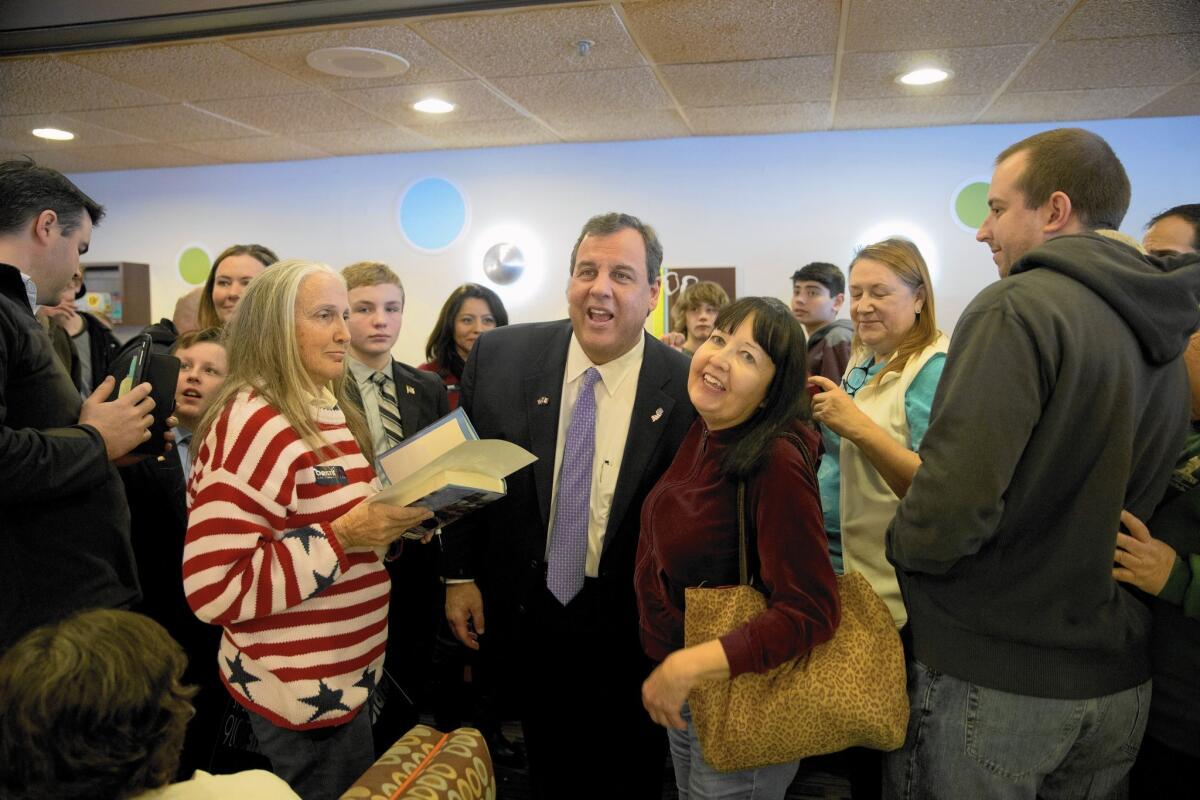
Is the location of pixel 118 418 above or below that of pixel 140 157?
below

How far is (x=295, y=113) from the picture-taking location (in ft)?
16.8

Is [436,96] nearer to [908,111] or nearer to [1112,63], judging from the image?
[908,111]

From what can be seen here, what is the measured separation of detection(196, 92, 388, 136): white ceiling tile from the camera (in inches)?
190

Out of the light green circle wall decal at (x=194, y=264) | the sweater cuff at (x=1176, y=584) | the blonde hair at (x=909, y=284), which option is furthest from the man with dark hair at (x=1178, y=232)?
the light green circle wall decal at (x=194, y=264)

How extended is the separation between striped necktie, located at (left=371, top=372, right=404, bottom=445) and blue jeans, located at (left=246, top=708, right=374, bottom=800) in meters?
1.25

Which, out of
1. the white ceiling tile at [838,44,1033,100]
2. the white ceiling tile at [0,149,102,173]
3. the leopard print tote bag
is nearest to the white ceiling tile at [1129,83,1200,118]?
the white ceiling tile at [838,44,1033,100]

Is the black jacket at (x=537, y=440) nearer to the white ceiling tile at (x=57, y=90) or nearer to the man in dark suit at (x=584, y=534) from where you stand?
the man in dark suit at (x=584, y=534)

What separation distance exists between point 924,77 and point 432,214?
3.76 meters

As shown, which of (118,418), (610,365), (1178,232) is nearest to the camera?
(118,418)

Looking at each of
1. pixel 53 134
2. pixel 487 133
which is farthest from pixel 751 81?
pixel 53 134

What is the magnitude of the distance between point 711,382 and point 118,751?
3.75 ft

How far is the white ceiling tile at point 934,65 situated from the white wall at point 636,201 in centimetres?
100

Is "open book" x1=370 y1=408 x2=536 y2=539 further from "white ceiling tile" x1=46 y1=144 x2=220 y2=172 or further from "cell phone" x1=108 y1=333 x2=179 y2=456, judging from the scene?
"white ceiling tile" x1=46 y1=144 x2=220 y2=172

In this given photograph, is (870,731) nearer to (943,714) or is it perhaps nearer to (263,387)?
(943,714)
